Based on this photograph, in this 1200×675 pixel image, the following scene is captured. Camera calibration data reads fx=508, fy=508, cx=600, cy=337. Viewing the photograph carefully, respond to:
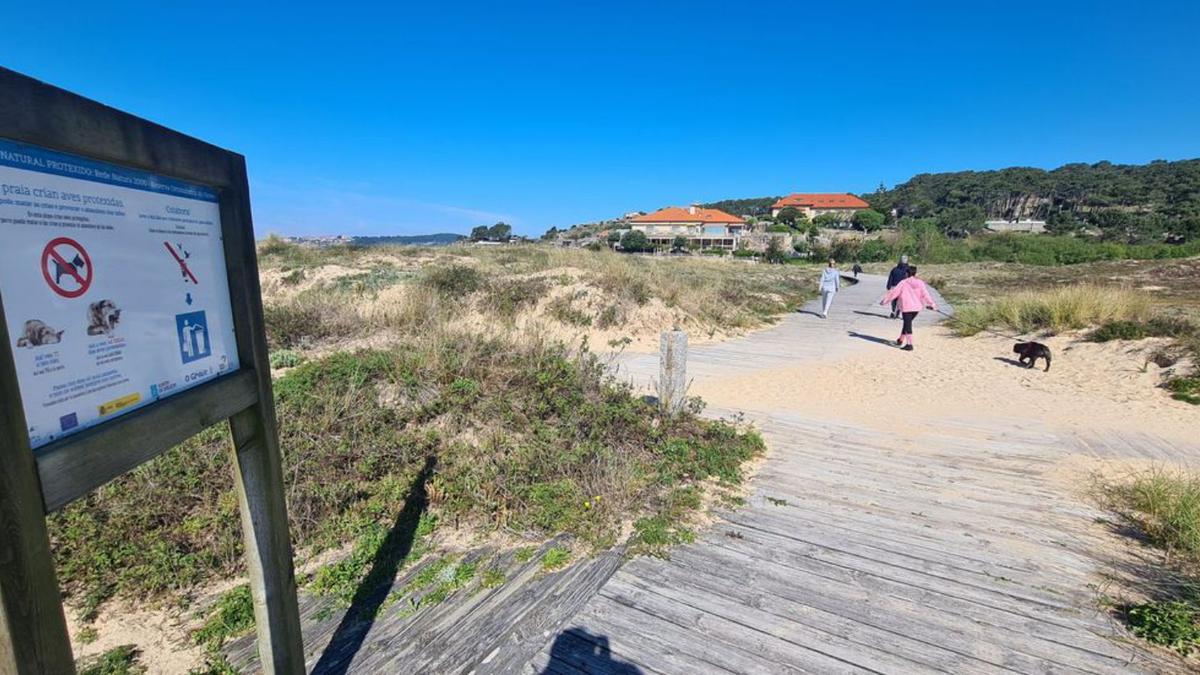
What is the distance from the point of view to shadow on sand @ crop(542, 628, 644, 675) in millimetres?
2389

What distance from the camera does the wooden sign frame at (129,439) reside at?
1.00 m

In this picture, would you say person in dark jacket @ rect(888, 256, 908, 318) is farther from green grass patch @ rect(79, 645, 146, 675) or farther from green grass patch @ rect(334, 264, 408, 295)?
green grass patch @ rect(79, 645, 146, 675)

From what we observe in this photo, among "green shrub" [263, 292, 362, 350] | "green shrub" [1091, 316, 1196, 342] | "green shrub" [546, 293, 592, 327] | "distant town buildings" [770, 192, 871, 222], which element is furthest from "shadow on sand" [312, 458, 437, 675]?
"distant town buildings" [770, 192, 871, 222]

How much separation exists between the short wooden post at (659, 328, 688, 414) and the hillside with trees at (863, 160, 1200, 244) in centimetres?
6484

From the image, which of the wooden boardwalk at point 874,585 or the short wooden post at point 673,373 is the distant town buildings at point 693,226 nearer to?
the short wooden post at point 673,373

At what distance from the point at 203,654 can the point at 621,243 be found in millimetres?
64434

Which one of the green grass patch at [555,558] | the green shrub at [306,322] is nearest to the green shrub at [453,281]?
the green shrub at [306,322]

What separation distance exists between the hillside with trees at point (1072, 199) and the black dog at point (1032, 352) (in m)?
57.2

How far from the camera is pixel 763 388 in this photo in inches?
316

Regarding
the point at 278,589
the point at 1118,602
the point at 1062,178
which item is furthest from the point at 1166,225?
the point at 278,589

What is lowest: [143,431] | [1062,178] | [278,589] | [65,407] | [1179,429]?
[1179,429]

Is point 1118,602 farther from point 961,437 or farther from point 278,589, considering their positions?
point 278,589

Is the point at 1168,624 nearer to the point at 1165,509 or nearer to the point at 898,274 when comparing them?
the point at 1165,509

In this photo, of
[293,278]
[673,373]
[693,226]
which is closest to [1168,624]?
[673,373]
